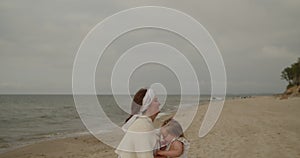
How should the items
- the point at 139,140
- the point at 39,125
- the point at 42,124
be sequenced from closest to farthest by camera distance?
the point at 139,140 < the point at 39,125 < the point at 42,124

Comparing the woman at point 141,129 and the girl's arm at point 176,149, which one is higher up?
the woman at point 141,129

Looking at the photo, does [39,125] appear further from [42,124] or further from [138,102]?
[138,102]

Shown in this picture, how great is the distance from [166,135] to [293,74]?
239ft

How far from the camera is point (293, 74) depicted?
69.6 meters

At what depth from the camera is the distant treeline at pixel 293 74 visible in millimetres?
66688

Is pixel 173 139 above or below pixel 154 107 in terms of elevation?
below

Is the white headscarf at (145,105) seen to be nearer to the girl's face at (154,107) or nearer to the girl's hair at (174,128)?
the girl's face at (154,107)

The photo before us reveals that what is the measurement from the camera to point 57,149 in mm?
13617

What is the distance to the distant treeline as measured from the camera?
6669 cm

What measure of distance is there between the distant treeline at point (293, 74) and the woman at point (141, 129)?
69534 mm

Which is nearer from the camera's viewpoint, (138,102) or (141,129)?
(141,129)

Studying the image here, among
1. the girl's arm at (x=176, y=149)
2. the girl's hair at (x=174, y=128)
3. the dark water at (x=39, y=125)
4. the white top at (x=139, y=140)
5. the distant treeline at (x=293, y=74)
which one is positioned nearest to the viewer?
the white top at (x=139, y=140)

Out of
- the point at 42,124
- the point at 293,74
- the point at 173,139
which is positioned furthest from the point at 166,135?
the point at 293,74

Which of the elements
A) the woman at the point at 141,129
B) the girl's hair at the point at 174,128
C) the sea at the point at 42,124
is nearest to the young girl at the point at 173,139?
the girl's hair at the point at 174,128
